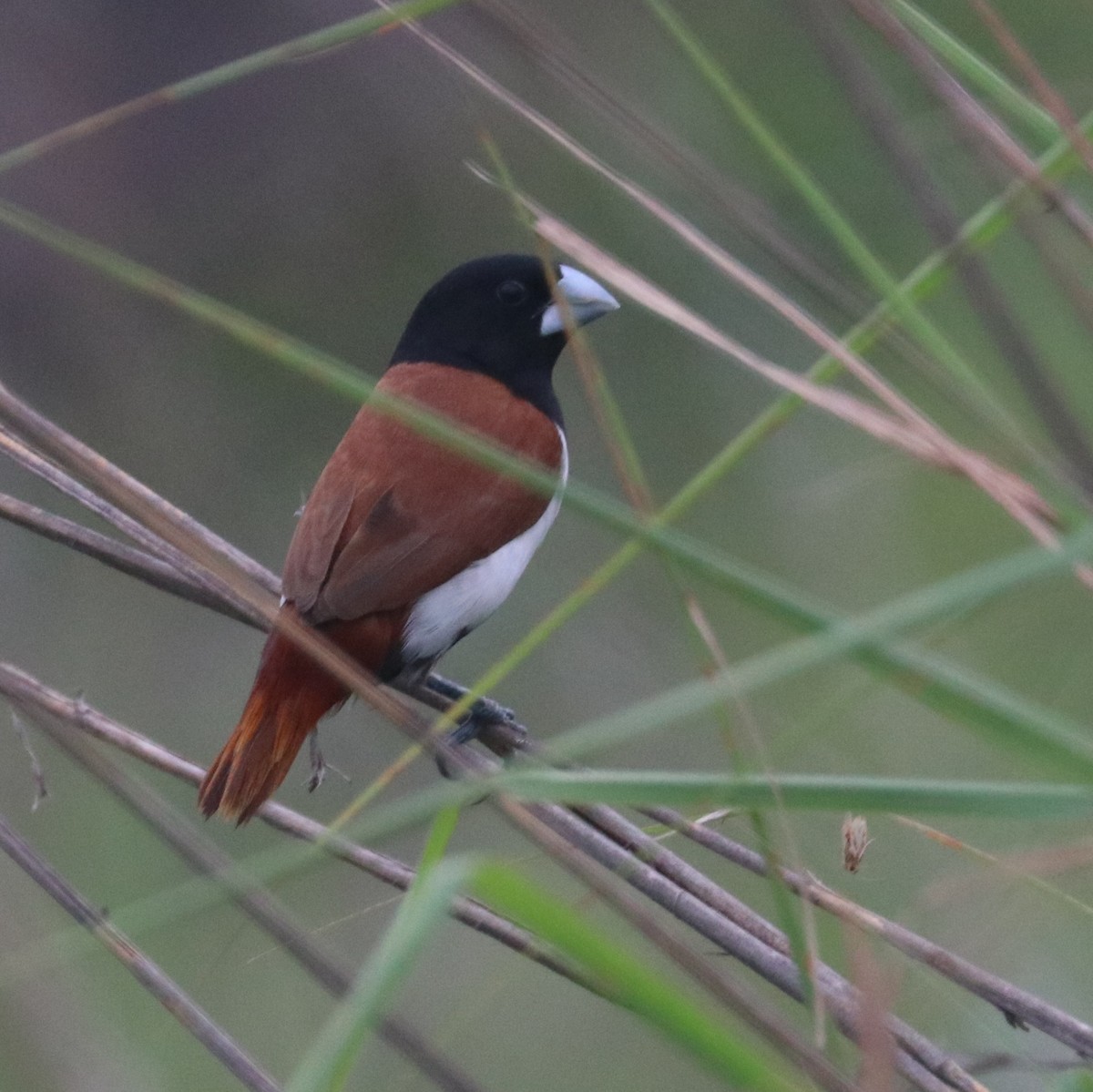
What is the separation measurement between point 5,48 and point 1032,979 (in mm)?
3683

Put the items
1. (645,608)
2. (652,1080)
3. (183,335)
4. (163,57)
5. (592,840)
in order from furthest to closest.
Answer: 1. (163,57)
2. (183,335)
3. (645,608)
4. (652,1080)
5. (592,840)

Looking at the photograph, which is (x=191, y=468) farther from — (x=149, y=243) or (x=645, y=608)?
(x=645, y=608)

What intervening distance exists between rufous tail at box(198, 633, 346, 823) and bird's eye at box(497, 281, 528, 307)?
3.13ft

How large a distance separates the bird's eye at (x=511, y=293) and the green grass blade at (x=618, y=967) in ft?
6.94

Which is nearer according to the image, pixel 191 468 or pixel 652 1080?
pixel 652 1080

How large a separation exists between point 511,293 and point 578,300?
0.12 metres

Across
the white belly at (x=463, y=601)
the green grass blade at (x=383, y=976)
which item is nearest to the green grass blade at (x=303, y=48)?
the green grass blade at (x=383, y=976)

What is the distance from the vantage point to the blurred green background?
3057mm

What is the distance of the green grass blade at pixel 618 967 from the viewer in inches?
28.9

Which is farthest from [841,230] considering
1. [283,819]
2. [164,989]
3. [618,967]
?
[283,819]

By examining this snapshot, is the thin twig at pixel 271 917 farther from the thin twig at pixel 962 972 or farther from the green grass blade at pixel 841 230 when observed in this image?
the green grass blade at pixel 841 230

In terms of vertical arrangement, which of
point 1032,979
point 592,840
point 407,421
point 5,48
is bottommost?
point 1032,979

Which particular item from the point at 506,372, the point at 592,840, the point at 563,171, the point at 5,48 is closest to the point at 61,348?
the point at 5,48

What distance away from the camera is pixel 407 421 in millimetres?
934
